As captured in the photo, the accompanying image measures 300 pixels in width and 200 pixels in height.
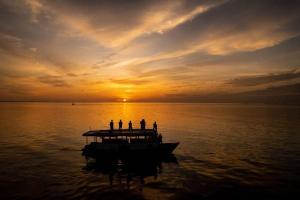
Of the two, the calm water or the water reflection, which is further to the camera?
the water reflection

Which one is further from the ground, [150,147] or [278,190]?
[150,147]

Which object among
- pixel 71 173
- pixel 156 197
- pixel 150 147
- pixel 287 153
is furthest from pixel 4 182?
pixel 287 153

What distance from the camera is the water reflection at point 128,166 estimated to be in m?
30.8

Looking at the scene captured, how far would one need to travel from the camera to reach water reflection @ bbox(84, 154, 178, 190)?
3078 centimetres

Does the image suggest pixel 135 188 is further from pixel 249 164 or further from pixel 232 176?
pixel 249 164

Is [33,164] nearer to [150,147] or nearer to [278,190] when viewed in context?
[150,147]

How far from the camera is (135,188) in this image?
87.2ft

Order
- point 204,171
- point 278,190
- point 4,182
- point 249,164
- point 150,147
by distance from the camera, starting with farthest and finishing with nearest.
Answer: point 150,147 → point 249,164 → point 204,171 → point 4,182 → point 278,190

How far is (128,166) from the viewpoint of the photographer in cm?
3612

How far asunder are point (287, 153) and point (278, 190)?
65.0 ft

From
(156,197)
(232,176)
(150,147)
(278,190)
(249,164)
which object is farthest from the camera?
(150,147)

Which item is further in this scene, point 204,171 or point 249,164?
point 249,164

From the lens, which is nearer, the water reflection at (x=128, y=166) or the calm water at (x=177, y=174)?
the calm water at (x=177, y=174)

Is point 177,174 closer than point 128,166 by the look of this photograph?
Yes
